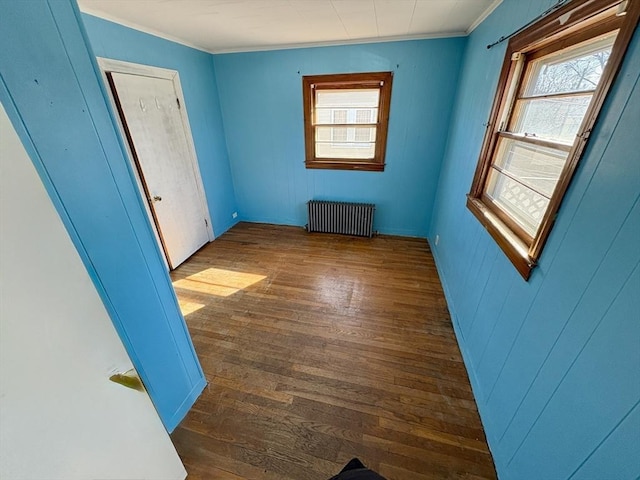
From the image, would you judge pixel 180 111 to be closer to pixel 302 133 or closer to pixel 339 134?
pixel 302 133

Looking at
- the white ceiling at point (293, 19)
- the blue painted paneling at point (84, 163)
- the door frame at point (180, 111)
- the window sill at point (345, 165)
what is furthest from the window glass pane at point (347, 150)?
the blue painted paneling at point (84, 163)

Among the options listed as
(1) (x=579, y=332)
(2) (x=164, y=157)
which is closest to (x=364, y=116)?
(2) (x=164, y=157)

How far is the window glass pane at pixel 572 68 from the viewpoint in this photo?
1.09 m

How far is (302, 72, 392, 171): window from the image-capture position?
3234 mm

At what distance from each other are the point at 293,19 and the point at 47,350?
2.78 metres

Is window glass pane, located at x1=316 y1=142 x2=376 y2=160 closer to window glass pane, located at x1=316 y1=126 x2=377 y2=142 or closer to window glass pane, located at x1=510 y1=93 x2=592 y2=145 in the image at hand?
window glass pane, located at x1=316 y1=126 x2=377 y2=142

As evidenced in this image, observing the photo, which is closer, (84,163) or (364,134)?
(84,163)

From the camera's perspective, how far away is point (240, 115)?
12.2 feet

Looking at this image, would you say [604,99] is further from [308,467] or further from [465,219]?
[308,467]

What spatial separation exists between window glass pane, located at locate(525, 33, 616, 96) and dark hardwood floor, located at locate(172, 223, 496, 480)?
1.80 metres

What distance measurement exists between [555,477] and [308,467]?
42.5 inches

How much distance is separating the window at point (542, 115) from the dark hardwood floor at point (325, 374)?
101cm

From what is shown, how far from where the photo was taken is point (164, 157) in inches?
114

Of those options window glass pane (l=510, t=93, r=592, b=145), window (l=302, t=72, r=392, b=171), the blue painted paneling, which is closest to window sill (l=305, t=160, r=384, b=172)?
window (l=302, t=72, r=392, b=171)
